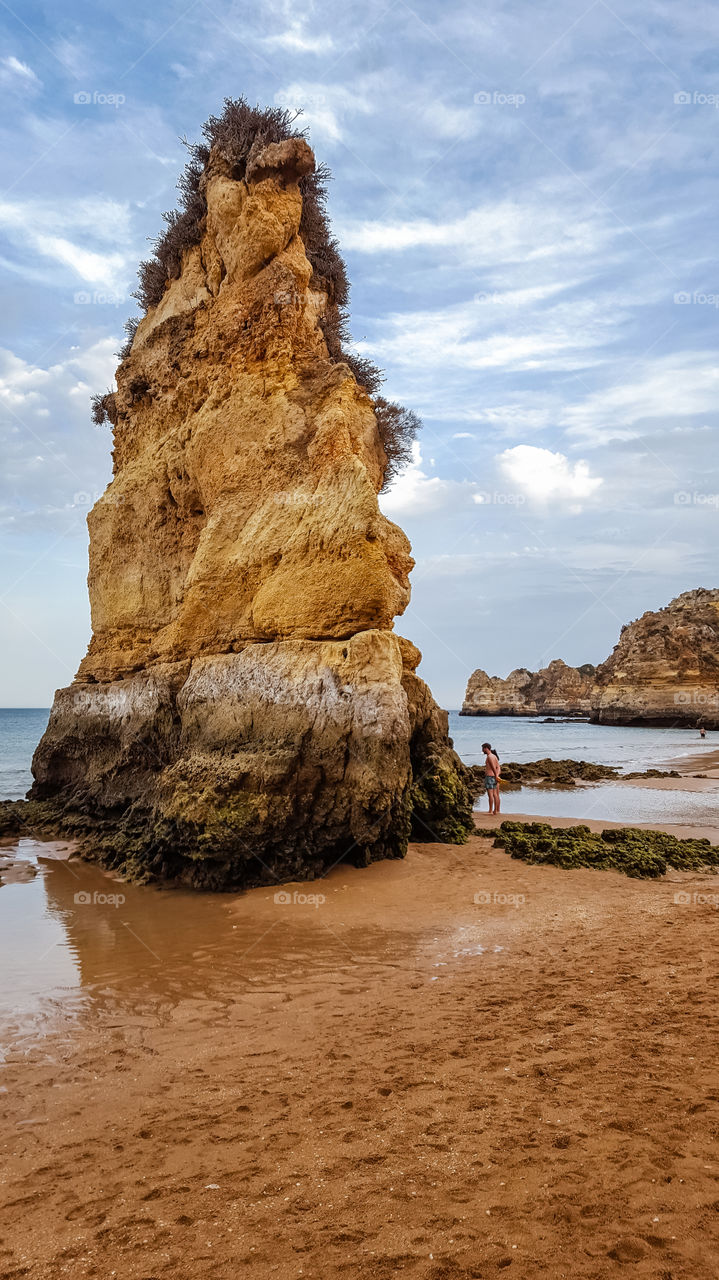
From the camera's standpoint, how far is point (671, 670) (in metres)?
56.3

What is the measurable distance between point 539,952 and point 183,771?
563 centimetres

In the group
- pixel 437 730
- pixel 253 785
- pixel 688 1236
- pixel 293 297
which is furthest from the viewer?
pixel 437 730

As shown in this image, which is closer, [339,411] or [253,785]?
[253,785]

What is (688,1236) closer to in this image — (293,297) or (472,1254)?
(472,1254)

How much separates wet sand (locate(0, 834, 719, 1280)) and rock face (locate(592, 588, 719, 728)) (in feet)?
177

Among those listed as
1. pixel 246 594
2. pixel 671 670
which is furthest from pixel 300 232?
pixel 671 670

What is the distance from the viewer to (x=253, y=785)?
9.02 metres

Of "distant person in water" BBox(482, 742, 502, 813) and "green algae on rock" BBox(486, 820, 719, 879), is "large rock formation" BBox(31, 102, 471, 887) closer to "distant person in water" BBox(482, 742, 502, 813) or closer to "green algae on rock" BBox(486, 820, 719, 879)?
"green algae on rock" BBox(486, 820, 719, 879)

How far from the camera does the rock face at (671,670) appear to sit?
5509 centimetres

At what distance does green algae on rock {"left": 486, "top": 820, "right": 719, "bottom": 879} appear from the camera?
9344 millimetres

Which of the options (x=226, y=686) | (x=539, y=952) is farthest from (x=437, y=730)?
(x=539, y=952)

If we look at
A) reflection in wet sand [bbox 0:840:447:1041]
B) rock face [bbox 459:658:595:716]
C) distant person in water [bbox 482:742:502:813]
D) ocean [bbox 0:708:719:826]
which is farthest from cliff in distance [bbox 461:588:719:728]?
reflection in wet sand [bbox 0:840:447:1041]

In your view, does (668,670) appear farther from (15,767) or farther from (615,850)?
(615,850)

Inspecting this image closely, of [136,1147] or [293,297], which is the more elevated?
[293,297]
